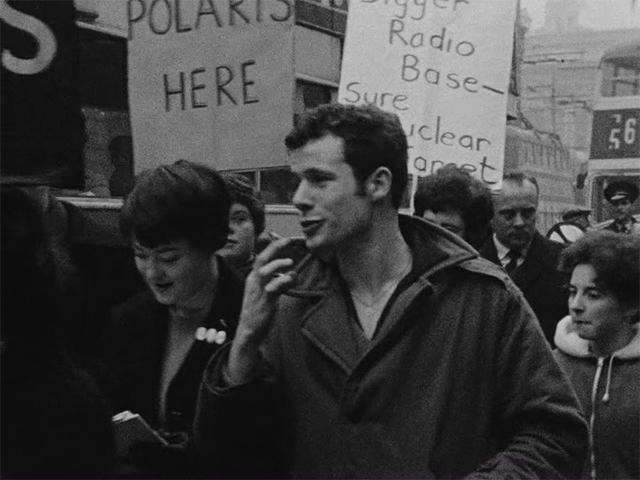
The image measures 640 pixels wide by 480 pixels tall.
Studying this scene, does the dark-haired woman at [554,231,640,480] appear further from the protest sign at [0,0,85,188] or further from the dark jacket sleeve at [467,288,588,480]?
the protest sign at [0,0,85,188]

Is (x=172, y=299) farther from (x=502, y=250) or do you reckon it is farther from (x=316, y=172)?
(x=502, y=250)

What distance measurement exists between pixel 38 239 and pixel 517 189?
3.88 meters

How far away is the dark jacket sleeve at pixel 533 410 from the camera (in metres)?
2.67

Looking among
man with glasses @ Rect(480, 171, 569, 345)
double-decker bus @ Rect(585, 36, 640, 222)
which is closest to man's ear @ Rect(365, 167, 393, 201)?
man with glasses @ Rect(480, 171, 569, 345)

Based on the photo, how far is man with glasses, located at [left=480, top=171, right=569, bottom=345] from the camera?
5.37 meters

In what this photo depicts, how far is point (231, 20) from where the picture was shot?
484cm

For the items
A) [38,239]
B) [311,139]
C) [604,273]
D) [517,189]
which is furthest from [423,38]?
[38,239]

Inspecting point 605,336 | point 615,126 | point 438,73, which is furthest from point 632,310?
point 615,126

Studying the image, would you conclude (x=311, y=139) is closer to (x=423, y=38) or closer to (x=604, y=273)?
(x=604, y=273)

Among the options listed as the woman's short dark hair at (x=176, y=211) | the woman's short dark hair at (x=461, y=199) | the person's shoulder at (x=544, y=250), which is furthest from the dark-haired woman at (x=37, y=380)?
the person's shoulder at (x=544, y=250)

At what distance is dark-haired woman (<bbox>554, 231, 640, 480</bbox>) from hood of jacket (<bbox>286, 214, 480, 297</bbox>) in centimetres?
118

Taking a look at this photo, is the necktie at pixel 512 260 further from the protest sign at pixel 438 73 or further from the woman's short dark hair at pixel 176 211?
the woman's short dark hair at pixel 176 211

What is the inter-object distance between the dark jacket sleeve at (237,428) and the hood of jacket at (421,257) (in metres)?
0.23

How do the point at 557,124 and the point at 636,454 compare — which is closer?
the point at 636,454
